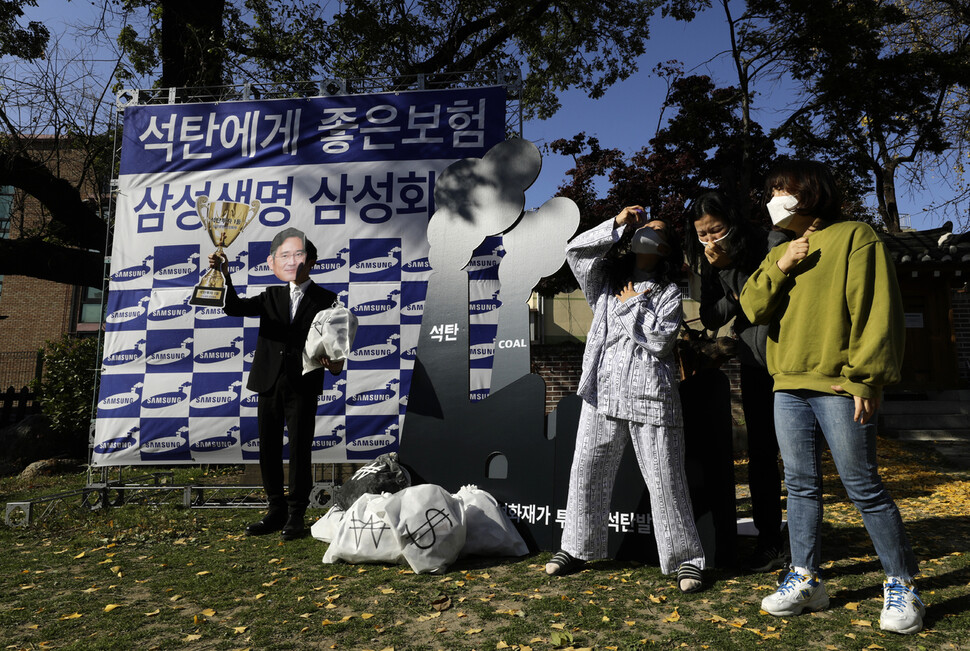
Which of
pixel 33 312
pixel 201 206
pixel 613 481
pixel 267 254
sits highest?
pixel 33 312

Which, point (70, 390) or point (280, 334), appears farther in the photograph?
point (70, 390)

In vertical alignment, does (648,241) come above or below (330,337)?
above

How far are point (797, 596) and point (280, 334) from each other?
314cm

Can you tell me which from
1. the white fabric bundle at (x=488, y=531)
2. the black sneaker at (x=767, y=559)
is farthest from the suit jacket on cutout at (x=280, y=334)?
the black sneaker at (x=767, y=559)

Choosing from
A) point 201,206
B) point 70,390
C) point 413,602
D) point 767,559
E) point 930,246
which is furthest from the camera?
point 930,246

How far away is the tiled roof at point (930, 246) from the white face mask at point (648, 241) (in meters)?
9.11

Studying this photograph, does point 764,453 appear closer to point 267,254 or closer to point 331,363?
point 331,363

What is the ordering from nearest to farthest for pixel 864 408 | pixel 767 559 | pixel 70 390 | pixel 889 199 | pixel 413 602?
pixel 864 408 → pixel 413 602 → pixel 767 559 → pixel 70 390 → pixel 889 199

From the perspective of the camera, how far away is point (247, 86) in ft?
18.1

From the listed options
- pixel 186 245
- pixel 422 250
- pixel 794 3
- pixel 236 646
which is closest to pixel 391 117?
pixel 422 250

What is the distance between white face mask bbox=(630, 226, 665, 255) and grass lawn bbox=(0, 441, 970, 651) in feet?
4.92

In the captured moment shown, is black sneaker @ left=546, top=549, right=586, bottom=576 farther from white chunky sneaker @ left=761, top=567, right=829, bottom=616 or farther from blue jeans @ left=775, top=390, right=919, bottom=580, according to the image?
blue jeans @ left=775, top=390, right=919, bottom=580

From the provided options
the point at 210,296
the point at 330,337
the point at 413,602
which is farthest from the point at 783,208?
the point at 210,296

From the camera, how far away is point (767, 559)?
279 cm
